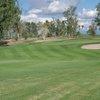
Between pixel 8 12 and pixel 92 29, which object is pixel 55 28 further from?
pixel 8 12

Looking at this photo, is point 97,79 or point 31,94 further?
point 97,79

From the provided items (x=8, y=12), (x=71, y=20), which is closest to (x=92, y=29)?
(x=71, y=20)

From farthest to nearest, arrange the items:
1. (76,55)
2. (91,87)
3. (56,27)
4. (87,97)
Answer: (56,27), (76,55), (91,87), (87,97)

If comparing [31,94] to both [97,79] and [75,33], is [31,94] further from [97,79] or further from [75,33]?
[75,33]

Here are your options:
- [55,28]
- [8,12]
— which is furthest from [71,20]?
[8,12]

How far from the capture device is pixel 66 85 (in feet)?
38.4

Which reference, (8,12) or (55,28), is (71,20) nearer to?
(55,28)

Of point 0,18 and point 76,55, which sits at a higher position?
point 0,18

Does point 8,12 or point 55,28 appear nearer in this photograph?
point 8,12

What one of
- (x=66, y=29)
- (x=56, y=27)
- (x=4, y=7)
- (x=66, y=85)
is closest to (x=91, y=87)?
(x=66, y=85)

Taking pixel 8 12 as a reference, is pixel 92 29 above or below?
below

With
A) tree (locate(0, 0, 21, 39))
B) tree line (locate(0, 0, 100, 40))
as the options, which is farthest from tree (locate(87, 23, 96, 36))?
tree (locate(0, 0, 21, 39))

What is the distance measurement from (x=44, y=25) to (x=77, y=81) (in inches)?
3956

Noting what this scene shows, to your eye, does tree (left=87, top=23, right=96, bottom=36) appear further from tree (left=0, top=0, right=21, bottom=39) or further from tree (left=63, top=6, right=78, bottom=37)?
tree (left=0, top=0, right=21, bottom=39)
